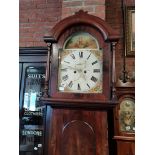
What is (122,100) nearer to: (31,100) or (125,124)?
(125,124)

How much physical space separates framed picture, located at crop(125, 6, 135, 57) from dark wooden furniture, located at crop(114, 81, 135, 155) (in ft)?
1.15

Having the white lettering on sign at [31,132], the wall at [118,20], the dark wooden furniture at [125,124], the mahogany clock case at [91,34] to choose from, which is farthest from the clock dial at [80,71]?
the white lettering on sign at [31,132]

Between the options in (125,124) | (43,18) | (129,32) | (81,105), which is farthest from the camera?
(43,18)

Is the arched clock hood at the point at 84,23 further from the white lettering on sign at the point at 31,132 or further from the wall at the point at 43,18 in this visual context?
the white lettering on sign at the point at 31,132

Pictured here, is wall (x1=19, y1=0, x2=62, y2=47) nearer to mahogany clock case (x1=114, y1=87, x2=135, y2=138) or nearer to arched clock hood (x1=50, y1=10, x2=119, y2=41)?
arched clock hood (x1=50, y1=10, x2=119, y2=41)

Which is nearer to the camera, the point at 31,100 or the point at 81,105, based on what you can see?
the point at 81,105

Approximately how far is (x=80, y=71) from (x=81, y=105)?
203mm

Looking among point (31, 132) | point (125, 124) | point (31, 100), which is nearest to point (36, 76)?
point (31, 100)

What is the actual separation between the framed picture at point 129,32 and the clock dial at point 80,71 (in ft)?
2.18

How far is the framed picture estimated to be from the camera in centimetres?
185

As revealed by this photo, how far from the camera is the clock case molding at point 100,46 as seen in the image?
1221 mm

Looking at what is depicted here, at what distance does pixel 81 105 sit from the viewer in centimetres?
123
